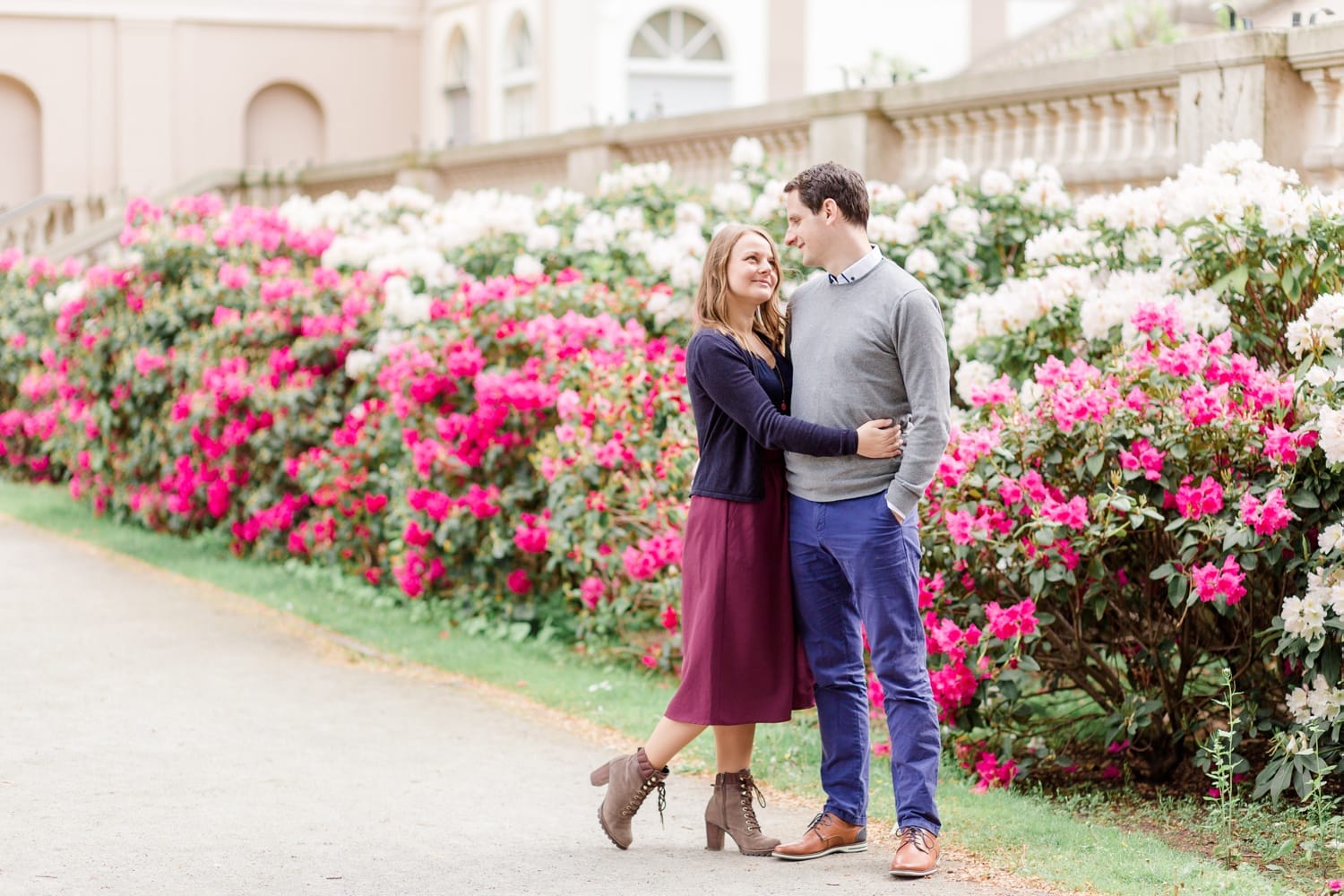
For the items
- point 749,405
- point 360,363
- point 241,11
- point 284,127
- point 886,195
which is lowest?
point 749,405

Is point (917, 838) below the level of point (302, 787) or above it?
above

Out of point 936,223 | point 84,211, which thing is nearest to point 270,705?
point 936,223

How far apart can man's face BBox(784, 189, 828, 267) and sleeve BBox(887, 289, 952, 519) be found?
0.29 metres

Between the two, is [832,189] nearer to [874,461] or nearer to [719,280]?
[719,280]

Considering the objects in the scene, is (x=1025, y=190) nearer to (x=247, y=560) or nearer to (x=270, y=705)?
(x=270, y=705)

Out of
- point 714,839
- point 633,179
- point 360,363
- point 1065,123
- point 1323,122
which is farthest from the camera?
point 633,179

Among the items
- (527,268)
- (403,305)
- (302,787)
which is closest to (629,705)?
(302,787)

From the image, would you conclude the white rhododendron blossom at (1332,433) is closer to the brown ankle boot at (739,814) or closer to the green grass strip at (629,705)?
the green grass strip at (629,705)

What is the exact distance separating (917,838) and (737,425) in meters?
1.24

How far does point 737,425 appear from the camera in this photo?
4918mm

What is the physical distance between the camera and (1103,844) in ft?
16.5

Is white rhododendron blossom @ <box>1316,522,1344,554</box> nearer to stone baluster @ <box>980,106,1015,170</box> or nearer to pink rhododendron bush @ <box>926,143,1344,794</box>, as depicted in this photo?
pink rhododendron bush @ <box>926,143,1344,794</box>

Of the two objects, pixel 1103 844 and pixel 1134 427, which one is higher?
pixel 1134 427

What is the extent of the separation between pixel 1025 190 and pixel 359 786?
4504mm
